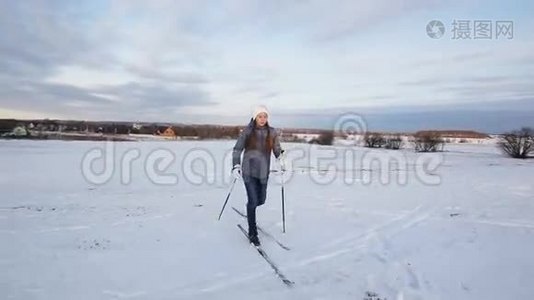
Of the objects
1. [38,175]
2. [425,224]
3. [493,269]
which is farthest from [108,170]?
[493,269]

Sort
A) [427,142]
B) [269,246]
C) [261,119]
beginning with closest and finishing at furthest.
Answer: [269,246]
[261,119]
[427,142]

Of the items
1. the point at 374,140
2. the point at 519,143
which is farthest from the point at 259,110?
the point at 374,140

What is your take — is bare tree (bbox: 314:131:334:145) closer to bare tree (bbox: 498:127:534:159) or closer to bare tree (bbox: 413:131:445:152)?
bare tree (bbox: 413:131:445:152)

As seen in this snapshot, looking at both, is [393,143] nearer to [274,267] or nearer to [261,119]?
[261,119]

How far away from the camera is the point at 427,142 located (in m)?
42.8

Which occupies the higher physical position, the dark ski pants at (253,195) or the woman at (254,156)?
the woman at (254,156)

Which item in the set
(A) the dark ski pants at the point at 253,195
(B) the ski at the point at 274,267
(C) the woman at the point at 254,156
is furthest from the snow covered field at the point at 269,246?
(C) the woman at the point at 254,156

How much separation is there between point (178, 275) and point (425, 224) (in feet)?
16.3

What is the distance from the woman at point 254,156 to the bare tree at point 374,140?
4376 cm

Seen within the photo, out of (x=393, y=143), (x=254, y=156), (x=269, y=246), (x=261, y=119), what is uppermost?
(x=261, y=119)

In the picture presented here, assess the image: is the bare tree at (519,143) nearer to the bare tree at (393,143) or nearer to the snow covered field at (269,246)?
the bare tree at (393,143)

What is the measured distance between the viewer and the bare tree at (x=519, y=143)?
34.8m

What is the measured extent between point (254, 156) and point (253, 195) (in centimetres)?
59

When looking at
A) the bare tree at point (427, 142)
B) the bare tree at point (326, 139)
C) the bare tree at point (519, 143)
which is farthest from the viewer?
the bare tree at point (326, 139)
